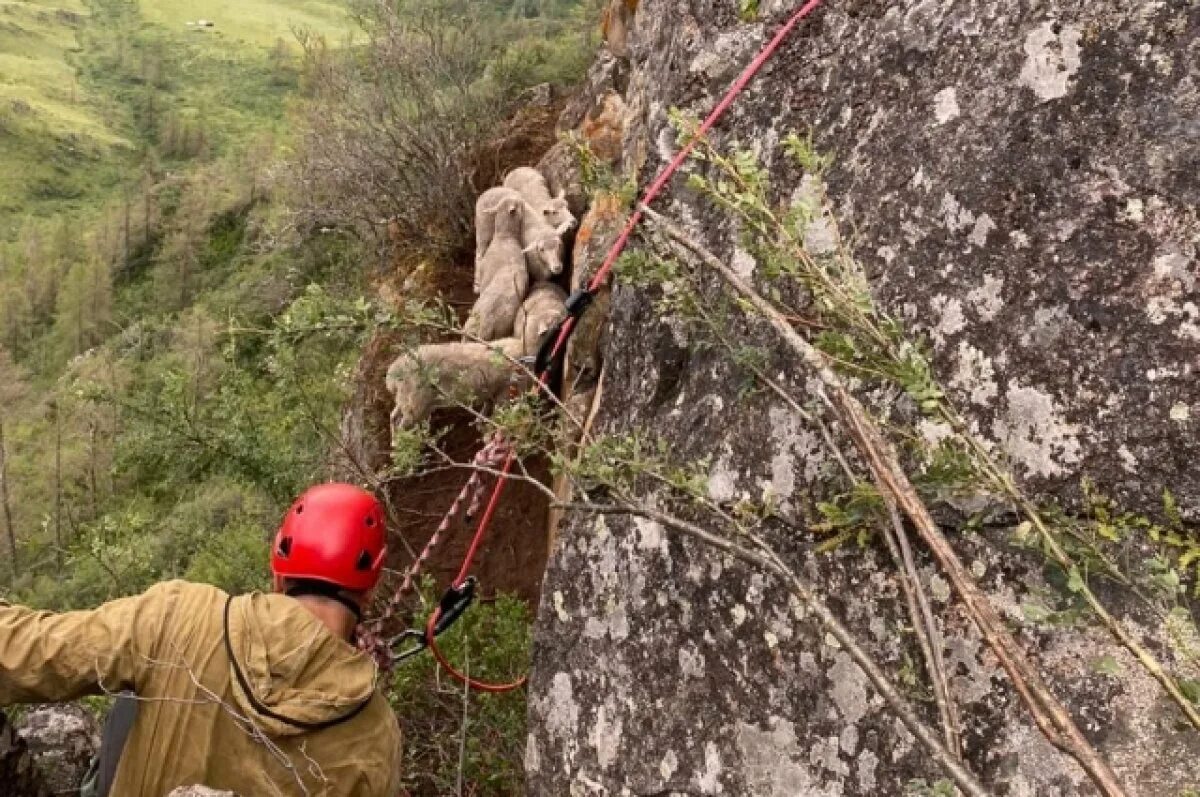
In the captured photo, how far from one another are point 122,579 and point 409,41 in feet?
30.6

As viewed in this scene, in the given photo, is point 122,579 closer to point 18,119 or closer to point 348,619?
point 348,619

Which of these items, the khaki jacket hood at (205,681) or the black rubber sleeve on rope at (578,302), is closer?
the khaki jacket hood at (205,681)

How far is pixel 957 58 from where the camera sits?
2.82m

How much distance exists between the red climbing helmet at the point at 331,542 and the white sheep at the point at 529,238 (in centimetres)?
547

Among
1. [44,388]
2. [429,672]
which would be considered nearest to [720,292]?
[429,672]

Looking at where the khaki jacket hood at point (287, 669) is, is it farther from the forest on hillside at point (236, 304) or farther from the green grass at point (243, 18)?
the green grass at point (243, 18)

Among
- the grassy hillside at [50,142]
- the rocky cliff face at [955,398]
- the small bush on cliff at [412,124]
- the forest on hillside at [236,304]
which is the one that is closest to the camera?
the rocky cliff face at [955,398]

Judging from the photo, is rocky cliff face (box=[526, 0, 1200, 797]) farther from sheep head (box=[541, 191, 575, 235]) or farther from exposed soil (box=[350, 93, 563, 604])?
sheep head (box=[541, 191, 575, 235])

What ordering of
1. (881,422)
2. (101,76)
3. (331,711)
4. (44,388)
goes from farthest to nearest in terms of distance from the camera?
(101,76)
(44,388)
(331,711)
(881,422)

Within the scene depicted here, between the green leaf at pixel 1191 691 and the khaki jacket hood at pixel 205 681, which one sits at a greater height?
the green leaf at pixel 1191 691

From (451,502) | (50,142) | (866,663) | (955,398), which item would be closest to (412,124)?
(451,502)

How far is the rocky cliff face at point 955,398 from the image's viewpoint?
2.30 meters

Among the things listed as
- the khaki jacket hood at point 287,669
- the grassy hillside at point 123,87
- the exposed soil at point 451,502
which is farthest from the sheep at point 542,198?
the grassy hillside at point 123,87

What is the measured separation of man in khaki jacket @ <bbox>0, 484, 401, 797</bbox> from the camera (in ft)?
8.51
